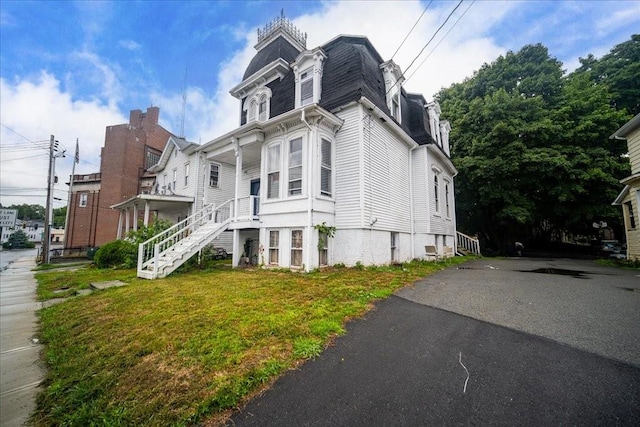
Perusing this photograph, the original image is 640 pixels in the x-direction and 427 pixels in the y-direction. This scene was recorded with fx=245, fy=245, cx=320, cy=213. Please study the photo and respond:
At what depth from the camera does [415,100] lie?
45.4 feet

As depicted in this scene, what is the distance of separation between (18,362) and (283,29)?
1693 centimetres

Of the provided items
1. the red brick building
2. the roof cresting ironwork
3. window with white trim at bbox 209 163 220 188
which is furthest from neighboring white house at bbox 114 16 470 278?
the red brick building

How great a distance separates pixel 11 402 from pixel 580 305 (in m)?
8.17

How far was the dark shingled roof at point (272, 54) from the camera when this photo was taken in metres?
13.4

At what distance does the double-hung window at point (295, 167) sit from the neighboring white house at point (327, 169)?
0.13ft

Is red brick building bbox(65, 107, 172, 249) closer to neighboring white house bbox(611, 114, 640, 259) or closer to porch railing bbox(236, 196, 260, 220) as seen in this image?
porch railing bbox(236, 196, 260, 220)

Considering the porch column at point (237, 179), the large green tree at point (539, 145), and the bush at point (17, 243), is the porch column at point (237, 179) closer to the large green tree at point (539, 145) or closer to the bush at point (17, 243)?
the large green tree at point (539, 145)

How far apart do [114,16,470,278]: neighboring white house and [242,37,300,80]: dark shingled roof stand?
10cm

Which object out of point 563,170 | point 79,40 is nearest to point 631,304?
point 563,170

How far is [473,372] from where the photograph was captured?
261cm

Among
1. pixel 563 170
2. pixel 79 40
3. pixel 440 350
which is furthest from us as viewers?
pixel 563 170

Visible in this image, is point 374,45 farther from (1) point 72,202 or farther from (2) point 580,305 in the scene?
(1) point 72,202

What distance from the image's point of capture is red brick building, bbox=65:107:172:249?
1034 inches

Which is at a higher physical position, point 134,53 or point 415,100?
point 134,53
